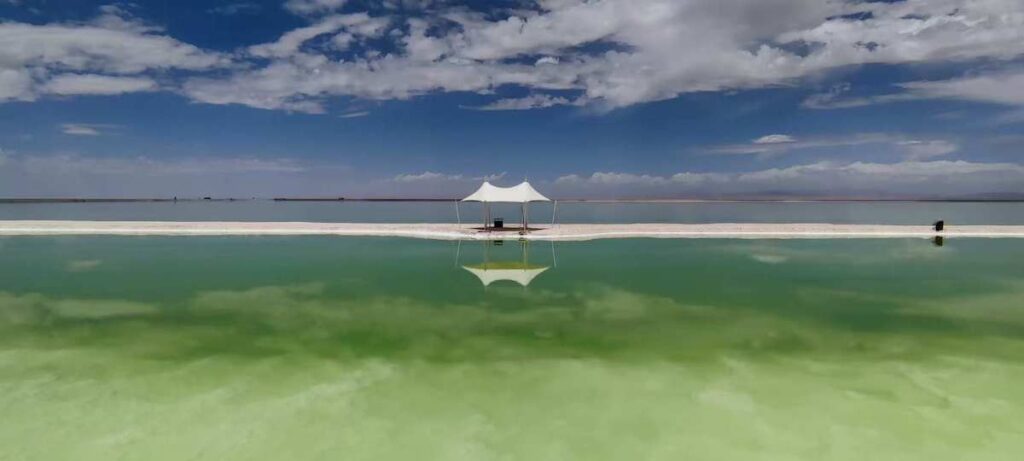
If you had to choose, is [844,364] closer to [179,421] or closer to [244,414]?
[244,414]

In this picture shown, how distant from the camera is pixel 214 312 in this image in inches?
427

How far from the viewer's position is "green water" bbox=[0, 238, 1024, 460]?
17.5 feet

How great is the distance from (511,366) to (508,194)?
18.5m

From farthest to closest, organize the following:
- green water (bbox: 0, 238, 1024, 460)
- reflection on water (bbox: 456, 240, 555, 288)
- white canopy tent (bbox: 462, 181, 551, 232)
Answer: white canopy tent (bbox: 462, 181, 551, 232), reflection on water (bbox: 456, 240, 555, 288), green water (bbox: 0, 238, 1024, 460)

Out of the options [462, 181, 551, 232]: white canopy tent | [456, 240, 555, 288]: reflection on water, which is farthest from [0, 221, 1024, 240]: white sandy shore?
[456, 240, 555, 288]: reflection on water

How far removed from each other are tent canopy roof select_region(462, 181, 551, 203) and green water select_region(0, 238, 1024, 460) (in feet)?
32.9

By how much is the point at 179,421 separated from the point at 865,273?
1589 centimetres

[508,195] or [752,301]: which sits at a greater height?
[508,195]

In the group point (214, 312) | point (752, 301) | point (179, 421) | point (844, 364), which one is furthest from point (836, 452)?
point (214, 312)

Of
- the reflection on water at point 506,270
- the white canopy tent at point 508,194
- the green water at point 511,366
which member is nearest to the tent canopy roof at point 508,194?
the white canopy tent at point 508,194

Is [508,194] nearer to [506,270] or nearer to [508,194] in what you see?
[508,194]

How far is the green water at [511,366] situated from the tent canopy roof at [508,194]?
10.0 meters

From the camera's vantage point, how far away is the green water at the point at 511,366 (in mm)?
5344

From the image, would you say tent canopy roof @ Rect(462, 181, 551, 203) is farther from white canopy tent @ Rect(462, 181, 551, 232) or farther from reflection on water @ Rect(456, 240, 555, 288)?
reflection on water @ Rect(456, 240, 555, 288)
